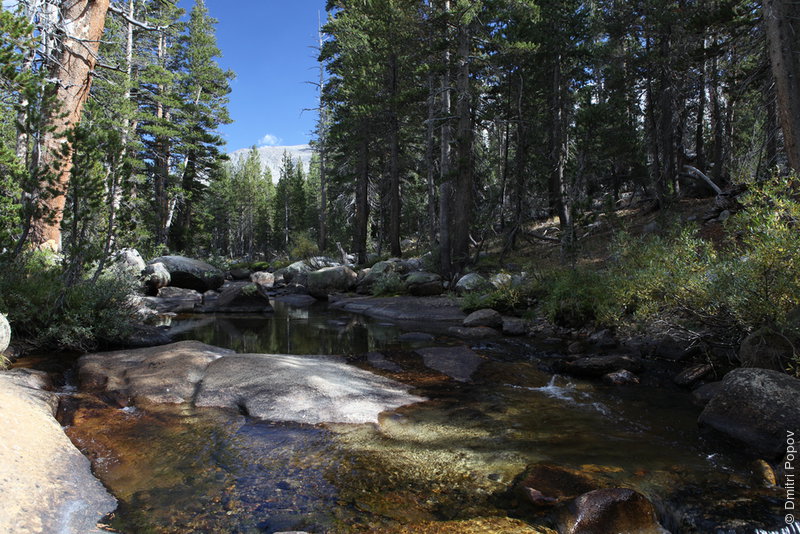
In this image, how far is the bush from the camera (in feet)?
21.6

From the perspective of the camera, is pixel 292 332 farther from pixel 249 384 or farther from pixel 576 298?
pixel 576 298

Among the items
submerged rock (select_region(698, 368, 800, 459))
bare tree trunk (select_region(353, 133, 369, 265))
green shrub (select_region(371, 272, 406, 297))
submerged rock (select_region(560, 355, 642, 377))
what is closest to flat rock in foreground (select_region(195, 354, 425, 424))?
submerged rock (select_region(560, 355, 642, 377))

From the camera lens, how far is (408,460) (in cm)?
378

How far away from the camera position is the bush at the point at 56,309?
6.57 meters

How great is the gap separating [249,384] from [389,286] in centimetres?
1192

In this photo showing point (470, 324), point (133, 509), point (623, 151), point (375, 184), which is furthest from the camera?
point (375, 184)

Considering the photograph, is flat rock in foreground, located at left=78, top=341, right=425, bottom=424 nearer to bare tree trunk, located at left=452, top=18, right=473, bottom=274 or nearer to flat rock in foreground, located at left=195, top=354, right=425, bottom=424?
flat rock in foreground, located at left=195, top=354, right=425, bottom=424

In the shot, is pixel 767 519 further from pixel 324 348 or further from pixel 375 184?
pixel 375 184

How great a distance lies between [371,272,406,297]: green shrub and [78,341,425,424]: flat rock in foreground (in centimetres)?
1033

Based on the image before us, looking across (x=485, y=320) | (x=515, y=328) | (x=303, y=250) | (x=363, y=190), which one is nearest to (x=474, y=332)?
(x=485, y=320)

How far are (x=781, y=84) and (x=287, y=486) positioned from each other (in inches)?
442

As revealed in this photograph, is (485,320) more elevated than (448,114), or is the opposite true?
(448,114)

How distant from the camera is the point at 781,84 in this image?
8.62m

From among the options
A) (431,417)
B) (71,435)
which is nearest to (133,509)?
(71,435)
